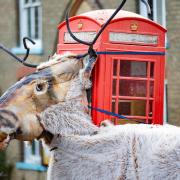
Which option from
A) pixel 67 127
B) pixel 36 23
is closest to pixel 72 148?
pixel 67 127

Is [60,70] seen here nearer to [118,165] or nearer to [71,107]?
[71,107]

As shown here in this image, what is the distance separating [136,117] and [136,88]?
20 cm

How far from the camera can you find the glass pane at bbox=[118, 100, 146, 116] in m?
5.16

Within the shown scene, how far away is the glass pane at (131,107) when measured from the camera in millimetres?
5156

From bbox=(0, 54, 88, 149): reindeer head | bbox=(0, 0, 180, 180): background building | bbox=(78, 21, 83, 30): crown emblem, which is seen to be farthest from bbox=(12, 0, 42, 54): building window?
bbox=(0, 54, 88, 149): reindeer head

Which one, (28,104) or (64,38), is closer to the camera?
(28,104)

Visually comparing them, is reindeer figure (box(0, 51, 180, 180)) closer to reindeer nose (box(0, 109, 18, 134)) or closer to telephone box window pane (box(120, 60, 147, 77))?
reindeer nose (box(0, 109, 18, 134))

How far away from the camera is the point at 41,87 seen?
4.86m

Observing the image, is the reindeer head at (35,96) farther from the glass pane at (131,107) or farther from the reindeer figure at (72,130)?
the glass pane at (131,107)

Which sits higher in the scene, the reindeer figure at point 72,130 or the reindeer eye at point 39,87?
the reindeer eye at point 39,87

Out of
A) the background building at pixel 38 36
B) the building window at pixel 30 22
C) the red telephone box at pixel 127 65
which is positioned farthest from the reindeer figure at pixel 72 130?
the building window at pixel 30 22

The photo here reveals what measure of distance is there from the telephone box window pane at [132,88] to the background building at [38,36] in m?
6.42

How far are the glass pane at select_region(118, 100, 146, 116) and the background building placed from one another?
642 centimetres

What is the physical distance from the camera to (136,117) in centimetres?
518
